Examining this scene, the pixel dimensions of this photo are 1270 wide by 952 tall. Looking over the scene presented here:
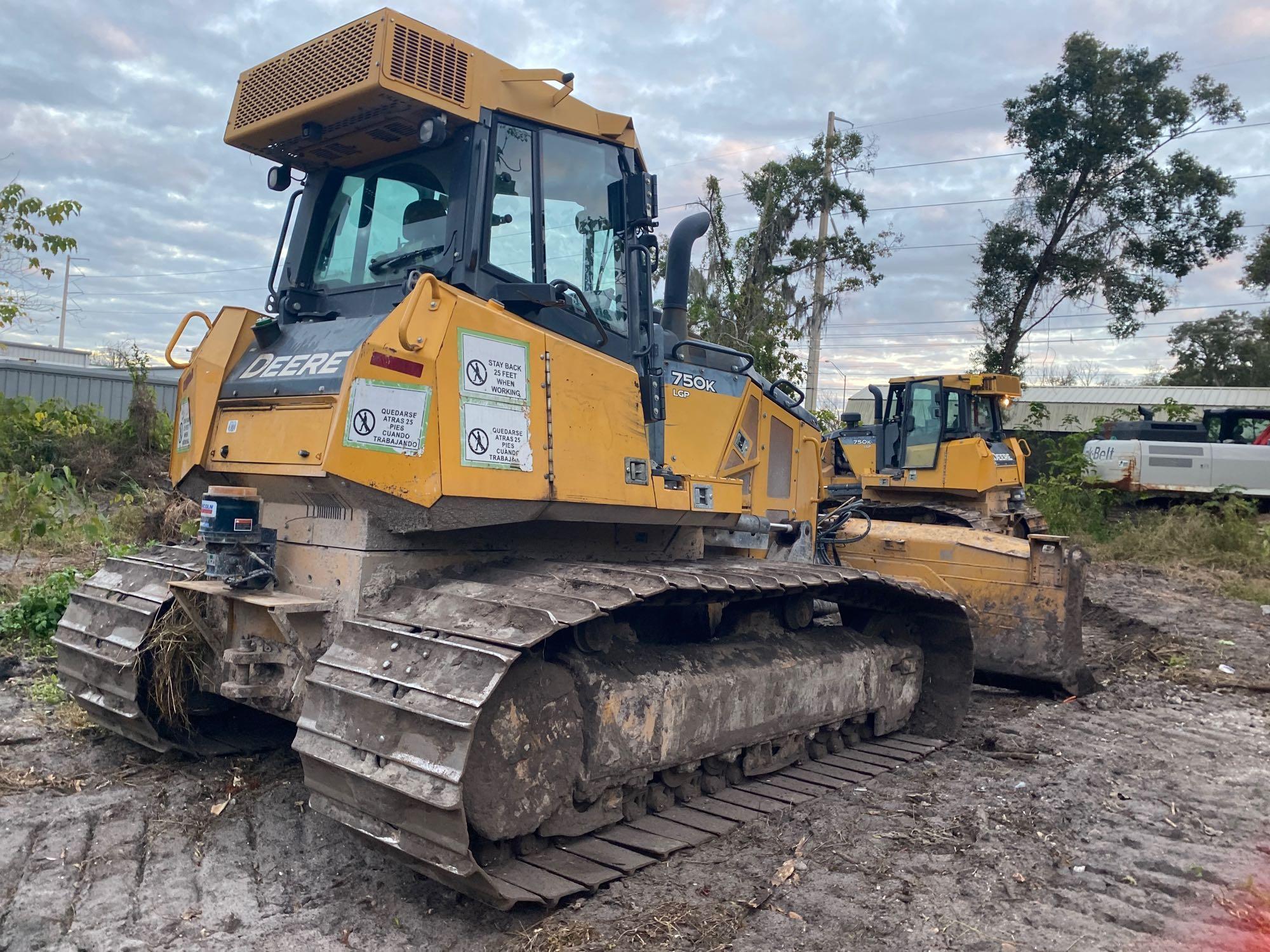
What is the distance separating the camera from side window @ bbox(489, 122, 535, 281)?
4.39m

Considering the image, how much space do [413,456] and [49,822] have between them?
2.28 m

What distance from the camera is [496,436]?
4.05 metres

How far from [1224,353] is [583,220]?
4279 centimetres

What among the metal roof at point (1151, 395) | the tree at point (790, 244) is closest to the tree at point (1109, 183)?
Answer: the tree at point (790, 244)

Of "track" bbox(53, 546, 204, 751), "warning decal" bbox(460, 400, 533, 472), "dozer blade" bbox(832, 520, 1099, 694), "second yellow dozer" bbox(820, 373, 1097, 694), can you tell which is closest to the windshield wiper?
"warning decal" bbox(460, 400, 533, 472)

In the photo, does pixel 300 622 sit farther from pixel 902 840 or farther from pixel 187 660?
pixel 902 840

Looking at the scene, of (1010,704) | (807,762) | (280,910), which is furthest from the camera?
(1010,704)

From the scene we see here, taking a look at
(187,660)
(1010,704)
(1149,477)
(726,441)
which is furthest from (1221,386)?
(187,660)

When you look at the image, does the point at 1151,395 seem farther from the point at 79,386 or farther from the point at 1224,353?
the point at 79,386

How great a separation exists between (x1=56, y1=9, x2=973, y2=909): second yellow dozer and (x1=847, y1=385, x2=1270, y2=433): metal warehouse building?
28.3 meters

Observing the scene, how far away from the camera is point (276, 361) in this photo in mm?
4434

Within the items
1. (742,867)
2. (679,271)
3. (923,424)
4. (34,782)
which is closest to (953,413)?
(923,424)

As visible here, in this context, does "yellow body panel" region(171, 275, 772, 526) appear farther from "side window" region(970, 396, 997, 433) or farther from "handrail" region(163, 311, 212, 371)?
"side window" region(970, 396, 997, 433)

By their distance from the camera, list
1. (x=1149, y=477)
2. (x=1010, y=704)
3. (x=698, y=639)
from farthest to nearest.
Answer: (x=1149, y=477)
(x=1010, y=704)
(x=698, y=639)
